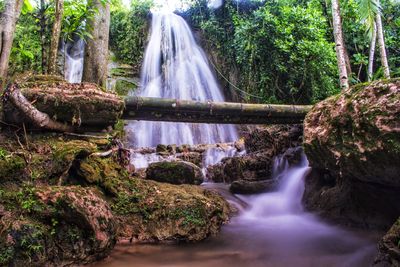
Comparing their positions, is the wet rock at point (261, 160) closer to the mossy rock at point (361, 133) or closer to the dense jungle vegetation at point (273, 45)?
the dense jungle vegetation at point (273, 45)

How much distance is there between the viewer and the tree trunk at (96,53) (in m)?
5.99

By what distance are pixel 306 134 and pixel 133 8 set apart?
13.9m

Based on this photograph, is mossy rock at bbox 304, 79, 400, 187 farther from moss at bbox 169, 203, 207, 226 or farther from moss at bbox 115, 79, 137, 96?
moss at bbox 115, 79, 137, 96

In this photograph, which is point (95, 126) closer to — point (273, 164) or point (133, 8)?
point (273, 164)

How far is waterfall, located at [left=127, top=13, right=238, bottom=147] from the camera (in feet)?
40.9

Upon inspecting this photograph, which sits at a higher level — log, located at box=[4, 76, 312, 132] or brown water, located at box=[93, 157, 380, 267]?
log, located at box=[4, 76, 312, 132]

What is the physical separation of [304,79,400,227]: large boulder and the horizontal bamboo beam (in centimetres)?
254

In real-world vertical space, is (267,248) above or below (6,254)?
below

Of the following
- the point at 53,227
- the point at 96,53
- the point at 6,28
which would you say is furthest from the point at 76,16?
the point at 53,227

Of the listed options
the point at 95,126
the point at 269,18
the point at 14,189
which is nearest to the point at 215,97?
the point at 269,18

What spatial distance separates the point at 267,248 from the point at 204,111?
3.46 meters

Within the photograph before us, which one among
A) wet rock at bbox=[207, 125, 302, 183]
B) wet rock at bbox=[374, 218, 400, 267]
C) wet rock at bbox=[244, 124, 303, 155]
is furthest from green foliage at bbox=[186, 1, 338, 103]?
wet rock at bbox=[374, 218, 400, 267]

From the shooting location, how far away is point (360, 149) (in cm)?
375

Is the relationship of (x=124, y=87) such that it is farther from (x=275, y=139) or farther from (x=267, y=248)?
(x=267, y=248)
